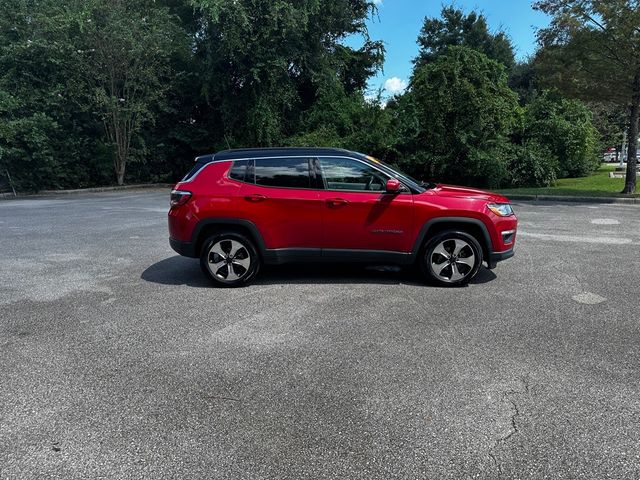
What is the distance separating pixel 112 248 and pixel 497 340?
22.3 ft

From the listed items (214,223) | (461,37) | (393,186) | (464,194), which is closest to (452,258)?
(464,194)

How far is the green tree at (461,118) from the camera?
18359mm

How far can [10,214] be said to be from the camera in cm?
1327

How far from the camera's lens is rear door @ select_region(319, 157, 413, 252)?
5.52 m

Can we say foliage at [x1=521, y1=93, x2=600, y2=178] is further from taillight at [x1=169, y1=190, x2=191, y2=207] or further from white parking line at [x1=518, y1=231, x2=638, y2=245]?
taillight at [x1=169, y1=190, x2=191, y2=207]

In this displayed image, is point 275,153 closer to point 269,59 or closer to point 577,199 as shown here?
point 577,199

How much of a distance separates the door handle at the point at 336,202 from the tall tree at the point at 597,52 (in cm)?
1268

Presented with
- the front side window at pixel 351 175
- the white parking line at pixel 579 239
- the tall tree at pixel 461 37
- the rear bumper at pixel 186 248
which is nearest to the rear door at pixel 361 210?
the front side window at pixel 351 175

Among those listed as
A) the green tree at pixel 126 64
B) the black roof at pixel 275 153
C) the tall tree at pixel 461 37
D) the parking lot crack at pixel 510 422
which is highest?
the tall tree at pixel 461 37

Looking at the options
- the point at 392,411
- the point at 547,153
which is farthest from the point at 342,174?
the point at 547,153

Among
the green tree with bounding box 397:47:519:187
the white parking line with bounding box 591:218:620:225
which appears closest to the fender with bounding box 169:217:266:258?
the white parking line with bounding box 591:218:620:225

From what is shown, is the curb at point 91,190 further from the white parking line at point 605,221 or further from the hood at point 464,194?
the white parking line at point 605,221

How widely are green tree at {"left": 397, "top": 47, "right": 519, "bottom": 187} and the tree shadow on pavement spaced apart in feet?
45.5

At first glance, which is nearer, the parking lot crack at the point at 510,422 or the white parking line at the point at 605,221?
the parking lot crack at the point at 510,422
